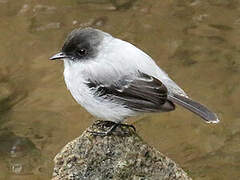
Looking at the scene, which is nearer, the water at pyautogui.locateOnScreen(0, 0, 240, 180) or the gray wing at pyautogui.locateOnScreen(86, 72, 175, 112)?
the gray wing at pyautogui.locateOnScreen(86, 72, 175, 112)

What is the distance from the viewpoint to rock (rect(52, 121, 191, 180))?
21.4ft

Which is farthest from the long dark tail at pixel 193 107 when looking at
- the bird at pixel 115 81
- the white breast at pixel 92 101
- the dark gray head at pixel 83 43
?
the dark gray head at pixel 83 43

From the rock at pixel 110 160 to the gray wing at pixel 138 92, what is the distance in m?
0.31

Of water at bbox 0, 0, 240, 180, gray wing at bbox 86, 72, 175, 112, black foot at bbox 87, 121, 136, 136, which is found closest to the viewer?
gray wing at bbox 86, 72, 175, 112

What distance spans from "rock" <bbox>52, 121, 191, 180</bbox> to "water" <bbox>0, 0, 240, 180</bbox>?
2.84 metres

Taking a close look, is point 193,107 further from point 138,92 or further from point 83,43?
point 83,43

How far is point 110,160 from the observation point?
6539 millimetres

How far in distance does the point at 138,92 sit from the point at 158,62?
4.61 metres

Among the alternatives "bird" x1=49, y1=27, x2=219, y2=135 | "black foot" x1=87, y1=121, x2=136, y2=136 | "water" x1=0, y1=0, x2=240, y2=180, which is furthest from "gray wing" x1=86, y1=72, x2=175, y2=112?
"water" x1=0, y1=0, x2=240, y2=180

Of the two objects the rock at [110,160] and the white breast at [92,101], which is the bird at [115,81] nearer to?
the white breast at [92,101]

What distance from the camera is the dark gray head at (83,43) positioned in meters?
6.66

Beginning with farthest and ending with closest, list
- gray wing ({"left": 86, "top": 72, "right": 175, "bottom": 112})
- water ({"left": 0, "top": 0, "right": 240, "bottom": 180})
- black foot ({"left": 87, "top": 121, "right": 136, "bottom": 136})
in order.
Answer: water ({"left": 0, "top": 0, "right": 240, "bottom": 180})
black foot ({"left": 87, "top": 121, "right": 136, "bottom": 136})
gray wing ({"left": 86, "top": 72, "right": 175, "bottom": 112})

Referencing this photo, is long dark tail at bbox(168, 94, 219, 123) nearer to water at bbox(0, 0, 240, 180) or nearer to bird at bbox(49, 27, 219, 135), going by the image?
bird at bbox(49, 27, 219, 135)

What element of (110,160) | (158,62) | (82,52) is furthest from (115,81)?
(158,62)
